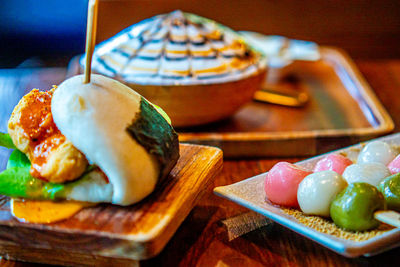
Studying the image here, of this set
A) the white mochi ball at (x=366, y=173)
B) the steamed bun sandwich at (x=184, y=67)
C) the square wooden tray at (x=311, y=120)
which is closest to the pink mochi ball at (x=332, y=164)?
the white mochi ball at (x=366, y=173)

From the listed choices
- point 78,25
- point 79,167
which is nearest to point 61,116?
point 79,167

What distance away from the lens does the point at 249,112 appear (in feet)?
6.29

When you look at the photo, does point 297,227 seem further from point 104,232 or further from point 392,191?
point 104,232

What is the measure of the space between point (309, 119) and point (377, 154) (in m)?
0.65

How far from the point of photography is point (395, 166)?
1131 millimetres

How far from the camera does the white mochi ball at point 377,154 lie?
1.20 meters

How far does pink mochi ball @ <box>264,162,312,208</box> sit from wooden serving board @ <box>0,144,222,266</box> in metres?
0.19

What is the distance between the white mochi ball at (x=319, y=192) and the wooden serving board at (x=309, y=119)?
0.50 metres

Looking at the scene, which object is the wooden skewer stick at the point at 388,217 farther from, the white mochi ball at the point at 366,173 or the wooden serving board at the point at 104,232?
the wooden serving board at the point at 104,232

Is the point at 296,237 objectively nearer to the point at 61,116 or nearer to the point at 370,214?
the point at 370,214

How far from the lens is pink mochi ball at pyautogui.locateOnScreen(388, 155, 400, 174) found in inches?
44.2

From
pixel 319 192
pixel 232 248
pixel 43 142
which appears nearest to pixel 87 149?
pixel 43 142

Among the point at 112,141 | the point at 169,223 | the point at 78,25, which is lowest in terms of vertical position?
the point at 78,25

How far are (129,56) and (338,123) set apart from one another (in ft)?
2.71
